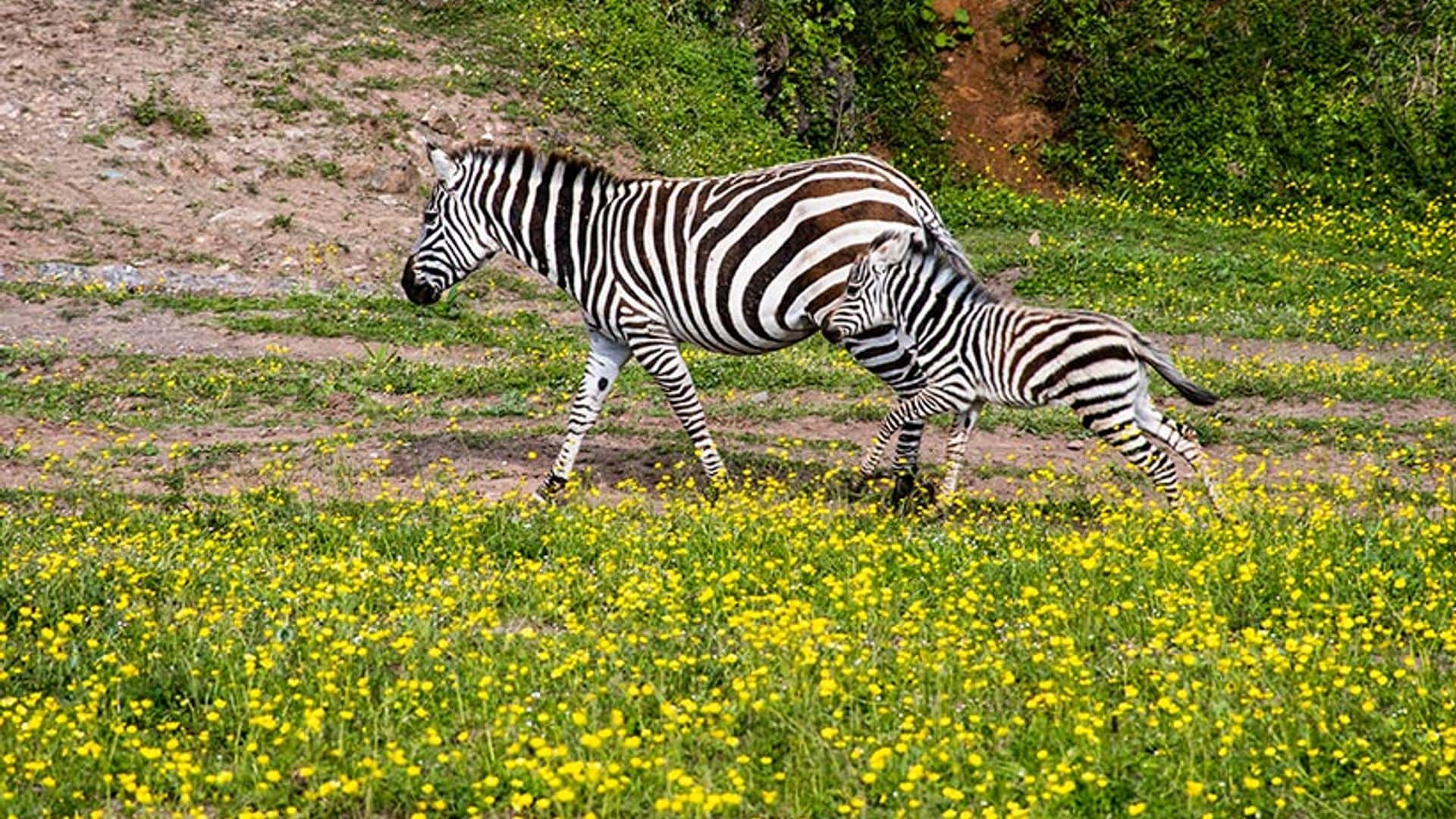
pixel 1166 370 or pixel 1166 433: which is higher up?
pixel 1166 370

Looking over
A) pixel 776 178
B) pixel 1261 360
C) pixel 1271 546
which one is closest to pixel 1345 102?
pixel 1261 360

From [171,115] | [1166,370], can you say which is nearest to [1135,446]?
[1166,370]

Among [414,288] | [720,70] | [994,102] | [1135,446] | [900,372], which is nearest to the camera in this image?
[1135,446]

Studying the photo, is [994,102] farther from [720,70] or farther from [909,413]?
[909,413]

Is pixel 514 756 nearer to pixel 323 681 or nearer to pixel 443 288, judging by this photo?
pixel 323 681

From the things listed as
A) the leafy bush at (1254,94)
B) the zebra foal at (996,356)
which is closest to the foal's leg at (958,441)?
the zebra foal at (996,356)

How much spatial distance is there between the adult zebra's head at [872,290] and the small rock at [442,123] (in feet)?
39.0

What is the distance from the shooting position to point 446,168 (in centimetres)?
1317

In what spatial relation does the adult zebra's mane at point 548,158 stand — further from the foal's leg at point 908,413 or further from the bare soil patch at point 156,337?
the bare soil patch at point 156,337

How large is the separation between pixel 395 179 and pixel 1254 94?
13.1 m

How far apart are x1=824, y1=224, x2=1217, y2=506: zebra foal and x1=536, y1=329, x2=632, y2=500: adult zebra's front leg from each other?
1752 mm

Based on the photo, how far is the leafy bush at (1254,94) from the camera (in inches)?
992

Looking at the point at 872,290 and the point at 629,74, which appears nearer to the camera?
the point at 872,290

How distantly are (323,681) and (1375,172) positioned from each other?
21.0 meters
